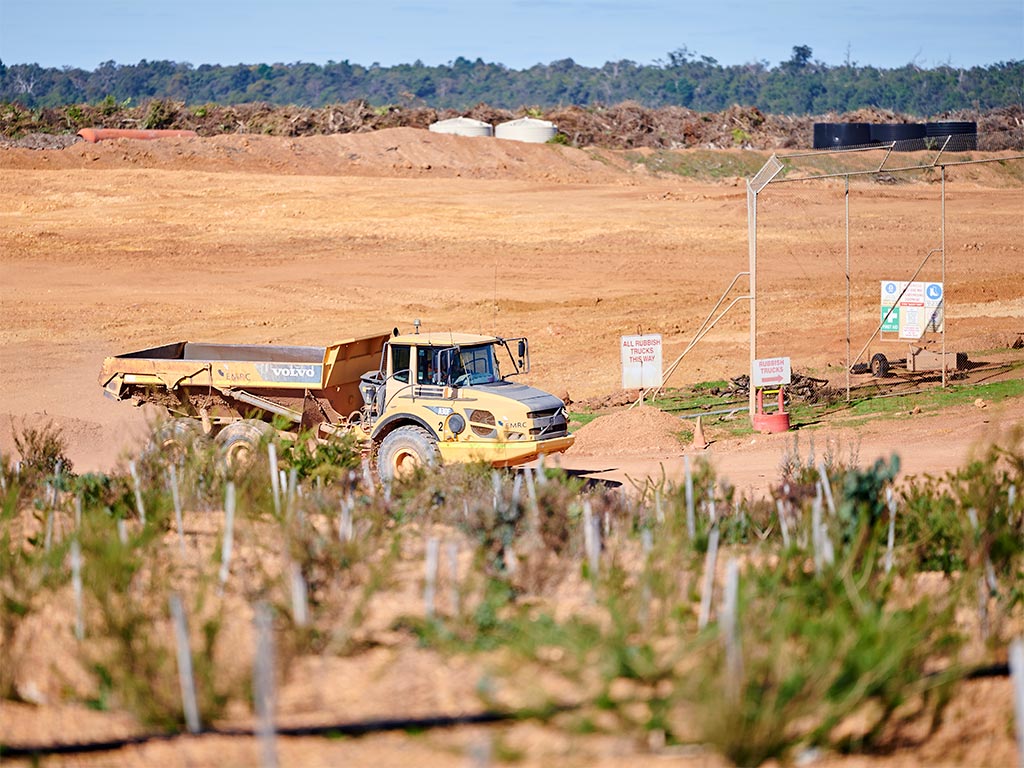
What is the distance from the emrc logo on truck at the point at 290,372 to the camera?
16.3 m

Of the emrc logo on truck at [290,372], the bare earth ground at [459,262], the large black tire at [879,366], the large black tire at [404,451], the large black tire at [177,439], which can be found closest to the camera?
the large black tire at [177,439]

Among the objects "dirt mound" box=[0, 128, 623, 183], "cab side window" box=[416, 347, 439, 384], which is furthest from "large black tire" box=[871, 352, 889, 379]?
"dirt mound" box=[0, 128, 623, 183]

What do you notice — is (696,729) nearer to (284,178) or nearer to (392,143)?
(284,178)

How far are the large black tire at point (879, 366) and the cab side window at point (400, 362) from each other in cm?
1149

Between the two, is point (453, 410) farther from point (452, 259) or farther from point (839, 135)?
point (839, 135)

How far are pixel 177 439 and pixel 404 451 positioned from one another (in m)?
2.62

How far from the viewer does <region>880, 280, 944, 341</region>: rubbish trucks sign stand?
22812 mm

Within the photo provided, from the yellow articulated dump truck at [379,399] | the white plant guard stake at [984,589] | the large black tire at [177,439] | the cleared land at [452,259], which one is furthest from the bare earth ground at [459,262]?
the white plant guard stake at [984,589]

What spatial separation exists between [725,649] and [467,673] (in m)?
1.56

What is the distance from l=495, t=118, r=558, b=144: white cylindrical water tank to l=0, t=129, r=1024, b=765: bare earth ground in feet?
16.8

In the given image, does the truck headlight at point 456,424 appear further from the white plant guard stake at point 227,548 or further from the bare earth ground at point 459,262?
the white plant guard stake at point 227,548

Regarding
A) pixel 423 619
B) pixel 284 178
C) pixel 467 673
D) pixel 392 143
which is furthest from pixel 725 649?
pixel 392 143

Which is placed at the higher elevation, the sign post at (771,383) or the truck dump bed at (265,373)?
the truck dump bed at (265,373)

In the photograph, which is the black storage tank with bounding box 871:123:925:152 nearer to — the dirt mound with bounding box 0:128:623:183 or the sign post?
the dirt mound with bounding box 0:128:623:183
